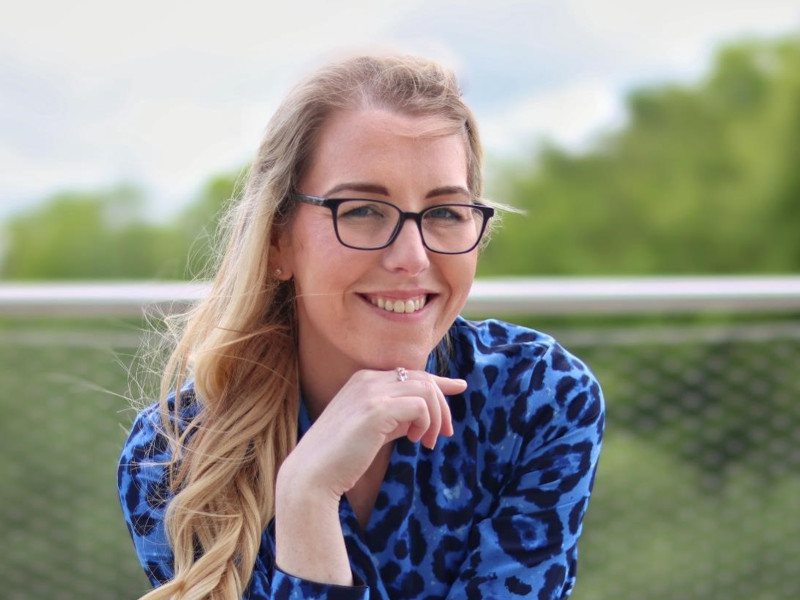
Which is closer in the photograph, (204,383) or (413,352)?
(413,352)

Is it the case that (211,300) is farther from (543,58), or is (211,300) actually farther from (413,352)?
(543,58)

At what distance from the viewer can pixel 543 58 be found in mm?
8375

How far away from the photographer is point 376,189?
1.47m

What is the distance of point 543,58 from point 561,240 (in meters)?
2.89

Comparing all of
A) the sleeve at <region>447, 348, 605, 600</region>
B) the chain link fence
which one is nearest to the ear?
the sleeve at <region>447, 348, 605, 600</region>

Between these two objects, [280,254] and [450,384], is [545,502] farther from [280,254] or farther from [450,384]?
[280,254]

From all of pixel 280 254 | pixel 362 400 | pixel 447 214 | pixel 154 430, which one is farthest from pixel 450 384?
pixel 154 430

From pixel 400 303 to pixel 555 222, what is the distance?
471 centimetres

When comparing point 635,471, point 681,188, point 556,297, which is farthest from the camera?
point 681,188

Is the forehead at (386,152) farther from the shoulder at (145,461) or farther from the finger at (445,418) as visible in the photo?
the shoulder at (145,461)

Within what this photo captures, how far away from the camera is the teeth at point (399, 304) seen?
1.49 m

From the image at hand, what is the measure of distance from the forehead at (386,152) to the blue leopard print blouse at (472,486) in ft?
1.12

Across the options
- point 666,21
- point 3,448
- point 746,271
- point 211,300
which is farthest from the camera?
point 666,21

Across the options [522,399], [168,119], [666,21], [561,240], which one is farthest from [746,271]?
[522,399]
